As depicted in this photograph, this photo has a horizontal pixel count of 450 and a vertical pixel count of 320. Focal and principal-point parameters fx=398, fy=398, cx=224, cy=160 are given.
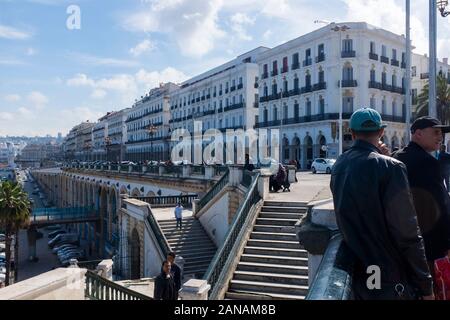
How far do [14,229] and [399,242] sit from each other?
32.0 m

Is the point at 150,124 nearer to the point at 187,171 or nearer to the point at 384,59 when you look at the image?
the point at 384,59

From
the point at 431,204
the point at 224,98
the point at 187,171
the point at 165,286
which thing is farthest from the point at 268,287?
the point at 224,98

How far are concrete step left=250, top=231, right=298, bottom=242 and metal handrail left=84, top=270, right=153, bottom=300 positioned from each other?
4.88 meters

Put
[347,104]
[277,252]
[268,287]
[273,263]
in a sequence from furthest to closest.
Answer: [347,104] → [277,252] → [273,263] → [268,287]

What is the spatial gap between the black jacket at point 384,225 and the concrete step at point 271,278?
7.69 metres

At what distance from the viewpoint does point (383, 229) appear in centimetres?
260

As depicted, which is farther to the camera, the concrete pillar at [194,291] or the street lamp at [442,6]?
the street lamp at [442,6]

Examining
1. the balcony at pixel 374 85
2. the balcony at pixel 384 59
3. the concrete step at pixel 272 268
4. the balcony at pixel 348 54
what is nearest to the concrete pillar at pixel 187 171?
the concrete step at pixel 272 268

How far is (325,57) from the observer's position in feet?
137

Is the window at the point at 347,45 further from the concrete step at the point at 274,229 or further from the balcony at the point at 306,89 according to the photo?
the concrete step at the point at 274,229

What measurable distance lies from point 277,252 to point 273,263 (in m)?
0.44

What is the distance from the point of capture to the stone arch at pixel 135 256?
67.3ft
